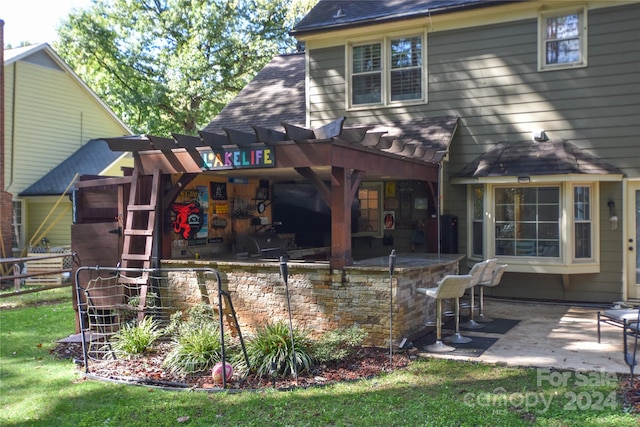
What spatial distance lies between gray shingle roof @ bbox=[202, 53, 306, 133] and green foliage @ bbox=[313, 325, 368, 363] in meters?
6.67

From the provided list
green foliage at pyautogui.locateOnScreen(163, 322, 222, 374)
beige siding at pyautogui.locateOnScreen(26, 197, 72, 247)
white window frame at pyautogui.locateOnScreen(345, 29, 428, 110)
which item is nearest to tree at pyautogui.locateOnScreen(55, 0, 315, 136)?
beige siding at pyautogui.locateOnScreen(26, 197, 72, 247)

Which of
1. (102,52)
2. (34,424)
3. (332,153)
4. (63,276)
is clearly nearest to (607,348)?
Result: (332,153)

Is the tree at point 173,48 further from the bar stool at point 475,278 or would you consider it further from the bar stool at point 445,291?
the bar stool at point 445,291

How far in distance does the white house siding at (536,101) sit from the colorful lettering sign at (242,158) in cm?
484

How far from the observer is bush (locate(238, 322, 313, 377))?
571 cm

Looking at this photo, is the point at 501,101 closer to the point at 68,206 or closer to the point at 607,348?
the point at 607,348

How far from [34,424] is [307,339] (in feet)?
9.24

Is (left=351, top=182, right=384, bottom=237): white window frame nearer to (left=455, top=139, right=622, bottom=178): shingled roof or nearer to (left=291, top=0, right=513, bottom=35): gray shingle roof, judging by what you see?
(left=455, top=139, right=622, bottom=178): shingled roof

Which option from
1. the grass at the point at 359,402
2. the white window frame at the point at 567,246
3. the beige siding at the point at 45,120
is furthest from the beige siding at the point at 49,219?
the white window frame at the point at 567,246

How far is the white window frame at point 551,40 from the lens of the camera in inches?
376

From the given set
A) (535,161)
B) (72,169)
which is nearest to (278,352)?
(535,161)

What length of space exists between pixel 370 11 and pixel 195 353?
838cm

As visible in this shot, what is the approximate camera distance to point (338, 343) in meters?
6.21

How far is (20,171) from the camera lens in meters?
17.3
